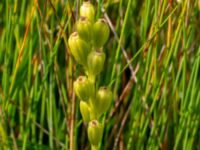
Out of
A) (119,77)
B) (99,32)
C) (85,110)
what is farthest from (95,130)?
(119,77)

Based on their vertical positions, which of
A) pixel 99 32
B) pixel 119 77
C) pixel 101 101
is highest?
pixel 99 32

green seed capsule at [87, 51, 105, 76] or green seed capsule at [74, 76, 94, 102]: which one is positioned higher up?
green seed capsule at [87, 51, 105, 76]

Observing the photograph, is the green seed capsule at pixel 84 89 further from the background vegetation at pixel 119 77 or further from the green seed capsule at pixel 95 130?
the background vegetation at pixel 119 77

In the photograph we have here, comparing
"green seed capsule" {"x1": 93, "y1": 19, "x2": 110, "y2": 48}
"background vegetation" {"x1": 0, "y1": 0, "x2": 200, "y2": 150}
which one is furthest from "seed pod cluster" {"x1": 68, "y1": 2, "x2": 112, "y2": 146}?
"background vegetation" {"x1": 0, "y1": 0, "x2": 200, "y2": 150}

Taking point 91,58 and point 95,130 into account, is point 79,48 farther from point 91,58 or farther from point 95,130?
point 95,130

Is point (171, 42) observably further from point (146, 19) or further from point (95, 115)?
point (95, 115)

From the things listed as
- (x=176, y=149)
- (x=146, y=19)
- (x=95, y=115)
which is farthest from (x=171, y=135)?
(x=95, y=115)

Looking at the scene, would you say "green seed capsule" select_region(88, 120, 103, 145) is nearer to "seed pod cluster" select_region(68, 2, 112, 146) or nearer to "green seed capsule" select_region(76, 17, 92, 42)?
"seed pod cluster" select_region(68, 2, 112, 146)

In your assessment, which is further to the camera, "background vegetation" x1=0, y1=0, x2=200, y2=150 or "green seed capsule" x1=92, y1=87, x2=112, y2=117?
"background vegetation" x1=0, y1=0, x2=200, y2=150
